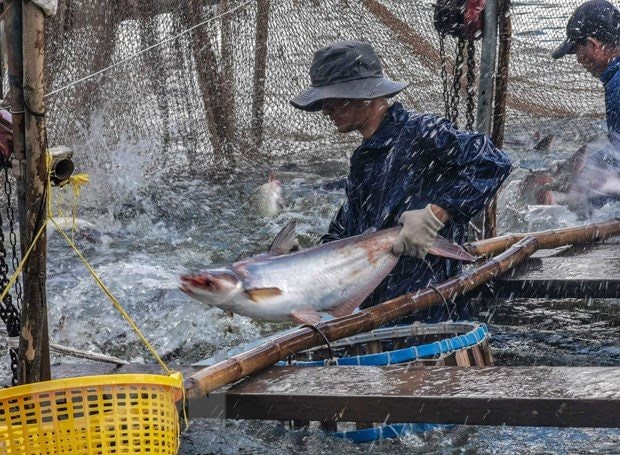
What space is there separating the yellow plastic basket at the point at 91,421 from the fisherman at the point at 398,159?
1.80 meters

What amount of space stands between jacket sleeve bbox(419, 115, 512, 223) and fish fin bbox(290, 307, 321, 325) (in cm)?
103

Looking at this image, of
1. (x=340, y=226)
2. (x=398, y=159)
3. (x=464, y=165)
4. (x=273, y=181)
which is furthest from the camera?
(x=273, y=181)

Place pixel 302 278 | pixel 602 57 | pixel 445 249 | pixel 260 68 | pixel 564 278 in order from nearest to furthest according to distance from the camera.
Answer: pixel 302 278, pixel 445 249, pixel 564 278, pixel 602 57, pixel 260 68

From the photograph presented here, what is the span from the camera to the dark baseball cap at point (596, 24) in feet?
24.6

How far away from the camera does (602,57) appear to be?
7.64 meters

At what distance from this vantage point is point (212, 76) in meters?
9.17

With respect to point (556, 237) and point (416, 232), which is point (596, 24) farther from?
point (416, 232)

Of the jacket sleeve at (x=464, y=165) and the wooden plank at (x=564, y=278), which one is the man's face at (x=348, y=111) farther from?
the wooden plank at (x=564, y=278)

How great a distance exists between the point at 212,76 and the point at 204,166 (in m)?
0.96

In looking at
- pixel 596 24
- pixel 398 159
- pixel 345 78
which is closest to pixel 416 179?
pixel 398 159

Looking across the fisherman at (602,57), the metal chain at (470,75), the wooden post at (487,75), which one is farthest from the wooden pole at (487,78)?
the fisherman at (602,57)

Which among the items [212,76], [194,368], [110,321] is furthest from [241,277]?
[212,76]

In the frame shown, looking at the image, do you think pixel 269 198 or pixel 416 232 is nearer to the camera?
pixel 416 232

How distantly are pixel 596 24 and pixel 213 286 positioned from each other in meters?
5.29
